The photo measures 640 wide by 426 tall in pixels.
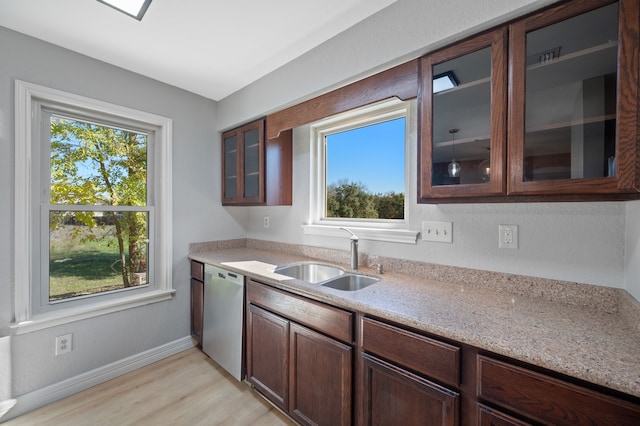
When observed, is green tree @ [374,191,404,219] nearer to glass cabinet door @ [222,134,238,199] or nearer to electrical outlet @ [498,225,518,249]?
electrical outlet @ [498,225,518,249]

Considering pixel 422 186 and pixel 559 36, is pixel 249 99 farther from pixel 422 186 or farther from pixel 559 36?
pixel 559 36

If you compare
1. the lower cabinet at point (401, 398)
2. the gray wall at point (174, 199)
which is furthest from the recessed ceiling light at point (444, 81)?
the gray wall at point (174, 199)

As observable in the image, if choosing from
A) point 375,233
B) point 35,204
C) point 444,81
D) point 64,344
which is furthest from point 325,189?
point 64,344

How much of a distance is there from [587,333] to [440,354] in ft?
1.59

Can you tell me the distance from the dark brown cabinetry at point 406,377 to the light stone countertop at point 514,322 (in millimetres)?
76

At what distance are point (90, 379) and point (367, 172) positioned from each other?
2.58 metres

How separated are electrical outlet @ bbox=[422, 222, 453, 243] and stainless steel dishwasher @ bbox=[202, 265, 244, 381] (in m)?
1.27

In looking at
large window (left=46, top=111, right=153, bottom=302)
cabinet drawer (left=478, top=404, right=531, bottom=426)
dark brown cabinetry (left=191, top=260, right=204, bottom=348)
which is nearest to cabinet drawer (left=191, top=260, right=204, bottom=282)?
dark brown cabinetry (left=191, top=260, right=204, bottom=348)

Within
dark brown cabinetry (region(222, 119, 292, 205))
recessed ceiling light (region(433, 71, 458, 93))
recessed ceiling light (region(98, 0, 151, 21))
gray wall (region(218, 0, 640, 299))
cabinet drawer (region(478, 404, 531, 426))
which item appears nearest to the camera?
cabinet drawer (region(478, 404, 531, 426))

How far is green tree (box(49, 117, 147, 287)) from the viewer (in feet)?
6.32

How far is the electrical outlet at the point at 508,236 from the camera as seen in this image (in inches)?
52.6

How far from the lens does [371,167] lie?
212 cm

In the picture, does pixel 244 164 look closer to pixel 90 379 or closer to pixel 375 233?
pixel 375 233

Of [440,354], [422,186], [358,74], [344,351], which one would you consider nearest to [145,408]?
[344,351]
